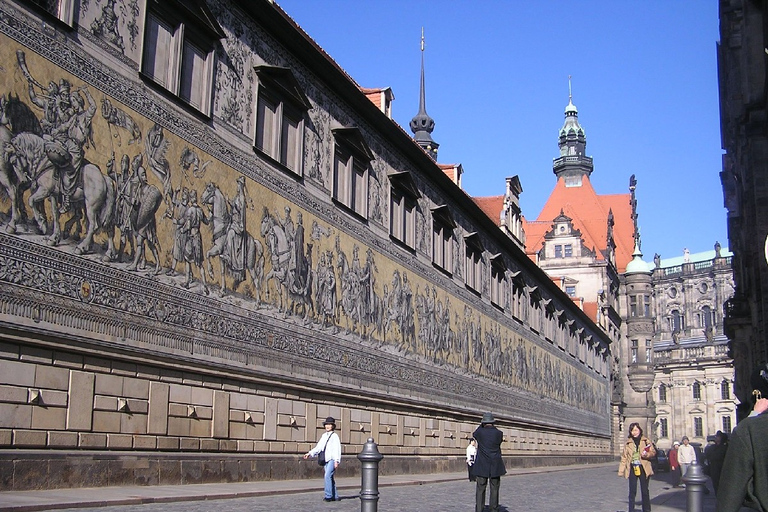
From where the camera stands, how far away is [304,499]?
12969mm

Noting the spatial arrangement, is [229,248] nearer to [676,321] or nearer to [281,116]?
[281,116]

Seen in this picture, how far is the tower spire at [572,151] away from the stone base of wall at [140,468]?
7830 cm

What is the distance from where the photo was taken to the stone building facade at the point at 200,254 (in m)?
11.1

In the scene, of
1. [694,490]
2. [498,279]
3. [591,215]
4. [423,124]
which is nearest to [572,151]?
[591,215]

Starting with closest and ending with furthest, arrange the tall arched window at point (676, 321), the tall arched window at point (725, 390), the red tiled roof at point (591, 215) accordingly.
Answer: the red tiled roof at point (591, 215), the tall arched window at point (725, 390), the tall arched window at point (676, 321)

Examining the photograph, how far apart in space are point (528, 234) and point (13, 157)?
224 feet

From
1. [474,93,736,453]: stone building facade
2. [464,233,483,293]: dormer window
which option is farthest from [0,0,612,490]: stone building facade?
[474,93,736,453]: stone building facade

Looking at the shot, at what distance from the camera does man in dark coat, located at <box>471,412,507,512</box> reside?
39.0 ft

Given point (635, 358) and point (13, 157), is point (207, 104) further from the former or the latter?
point (635, 358)

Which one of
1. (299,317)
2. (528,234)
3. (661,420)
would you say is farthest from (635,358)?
(299,317)

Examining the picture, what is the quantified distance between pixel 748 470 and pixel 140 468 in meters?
9.94

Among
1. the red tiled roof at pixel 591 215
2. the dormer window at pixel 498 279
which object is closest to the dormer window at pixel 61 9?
the dormer window at pixel 498 279

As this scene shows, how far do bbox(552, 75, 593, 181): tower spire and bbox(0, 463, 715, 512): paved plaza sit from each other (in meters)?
76.6

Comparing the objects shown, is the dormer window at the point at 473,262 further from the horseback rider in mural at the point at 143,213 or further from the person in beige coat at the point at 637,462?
the horseback rider in mural at the point at 143,213
